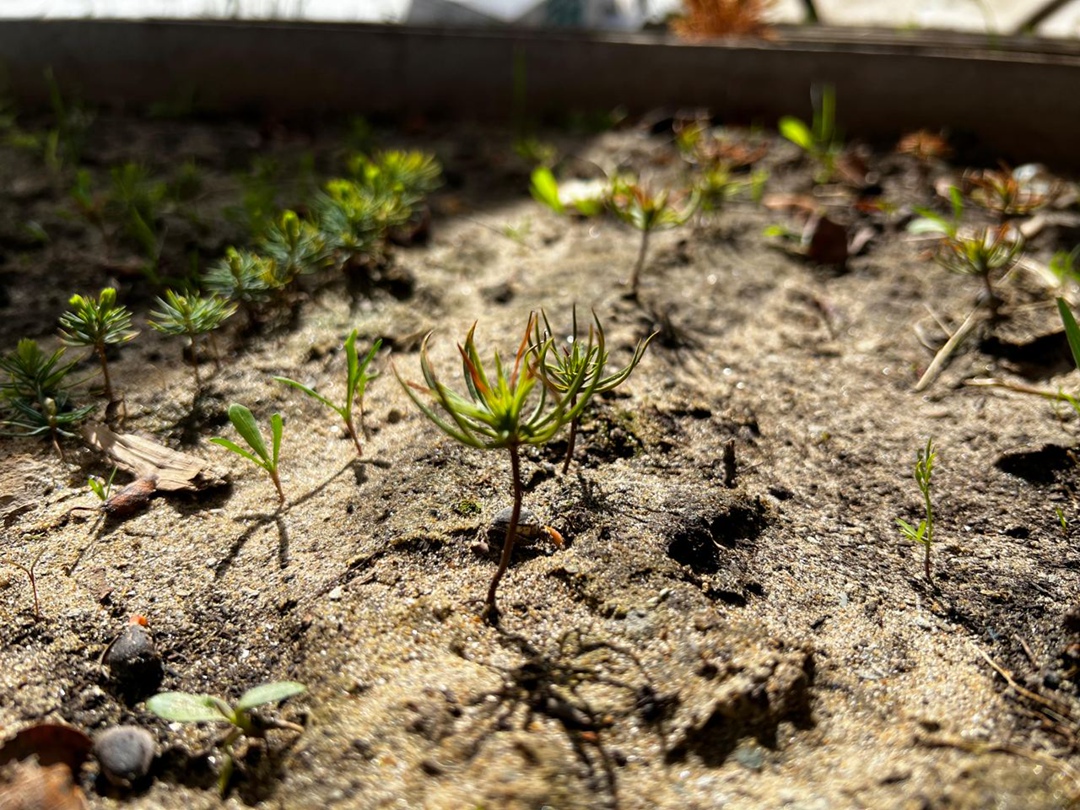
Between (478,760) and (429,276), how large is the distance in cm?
126

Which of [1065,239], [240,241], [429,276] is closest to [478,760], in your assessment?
[429,276]

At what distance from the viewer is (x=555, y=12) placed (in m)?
3.42

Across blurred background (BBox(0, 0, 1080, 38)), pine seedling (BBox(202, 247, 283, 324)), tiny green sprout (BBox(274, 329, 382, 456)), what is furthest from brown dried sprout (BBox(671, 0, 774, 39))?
tiny green sprout (BBox(274, 329, 382, 456))

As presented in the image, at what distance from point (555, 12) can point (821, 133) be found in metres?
1.28

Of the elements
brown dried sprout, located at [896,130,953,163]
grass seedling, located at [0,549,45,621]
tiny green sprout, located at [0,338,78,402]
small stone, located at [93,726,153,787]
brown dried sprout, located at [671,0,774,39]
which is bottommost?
small stone, located at [93,726,153,787]

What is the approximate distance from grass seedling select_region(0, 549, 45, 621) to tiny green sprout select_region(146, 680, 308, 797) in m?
0.28

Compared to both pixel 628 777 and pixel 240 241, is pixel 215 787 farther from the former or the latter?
pixel 240 241

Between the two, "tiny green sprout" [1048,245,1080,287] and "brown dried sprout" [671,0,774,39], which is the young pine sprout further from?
"brown dried sprout" [671,0,774,39]

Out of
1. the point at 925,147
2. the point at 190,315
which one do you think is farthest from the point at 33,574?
the point at 925,147

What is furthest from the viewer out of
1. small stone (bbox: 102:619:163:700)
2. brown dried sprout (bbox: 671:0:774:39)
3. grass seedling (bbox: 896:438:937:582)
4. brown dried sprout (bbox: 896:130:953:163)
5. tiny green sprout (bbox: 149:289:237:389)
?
brown dried sprout (bbox: 671:0:774:39)

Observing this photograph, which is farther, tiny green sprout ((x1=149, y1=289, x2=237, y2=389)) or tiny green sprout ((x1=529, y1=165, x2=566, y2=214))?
tiny green sprout ((x1=529, y1=165, x2=566, y2=214))

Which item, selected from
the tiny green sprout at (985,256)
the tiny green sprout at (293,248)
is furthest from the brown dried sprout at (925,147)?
the tiny green sprout at (293,248)

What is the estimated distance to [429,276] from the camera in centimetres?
212

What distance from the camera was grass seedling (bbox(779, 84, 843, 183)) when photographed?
8.42ft
